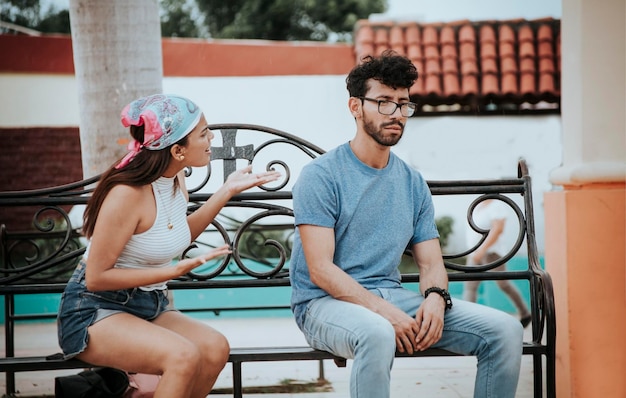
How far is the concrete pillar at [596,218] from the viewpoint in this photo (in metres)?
3.85

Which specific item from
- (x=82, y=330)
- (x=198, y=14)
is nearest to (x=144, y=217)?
(x=82, y=330)

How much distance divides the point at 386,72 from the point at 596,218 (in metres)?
1.36

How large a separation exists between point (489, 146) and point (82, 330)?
925 cm

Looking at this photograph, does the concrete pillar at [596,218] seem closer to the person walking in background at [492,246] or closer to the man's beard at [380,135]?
the man's beard at [380,135]

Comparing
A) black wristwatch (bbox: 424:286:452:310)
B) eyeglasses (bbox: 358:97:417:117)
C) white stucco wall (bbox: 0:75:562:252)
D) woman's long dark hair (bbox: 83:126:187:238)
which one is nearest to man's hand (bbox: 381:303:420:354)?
black wristwatch (bbox: 424:286:452:310)

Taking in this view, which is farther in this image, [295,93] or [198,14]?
[198,14]

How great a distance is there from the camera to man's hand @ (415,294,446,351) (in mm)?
3160

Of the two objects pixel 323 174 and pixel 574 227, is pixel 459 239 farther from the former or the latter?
pixel 323 174

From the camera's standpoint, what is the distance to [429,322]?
3.18 metres

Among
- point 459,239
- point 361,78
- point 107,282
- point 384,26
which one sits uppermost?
point 384,26

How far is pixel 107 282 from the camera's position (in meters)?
2.95

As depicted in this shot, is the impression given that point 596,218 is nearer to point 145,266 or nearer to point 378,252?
point 378,252

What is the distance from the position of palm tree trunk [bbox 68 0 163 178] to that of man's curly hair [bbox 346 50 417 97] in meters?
1.79

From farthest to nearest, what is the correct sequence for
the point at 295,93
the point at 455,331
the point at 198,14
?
the point at 198,14
the point at 295,93
the point at 455,331
